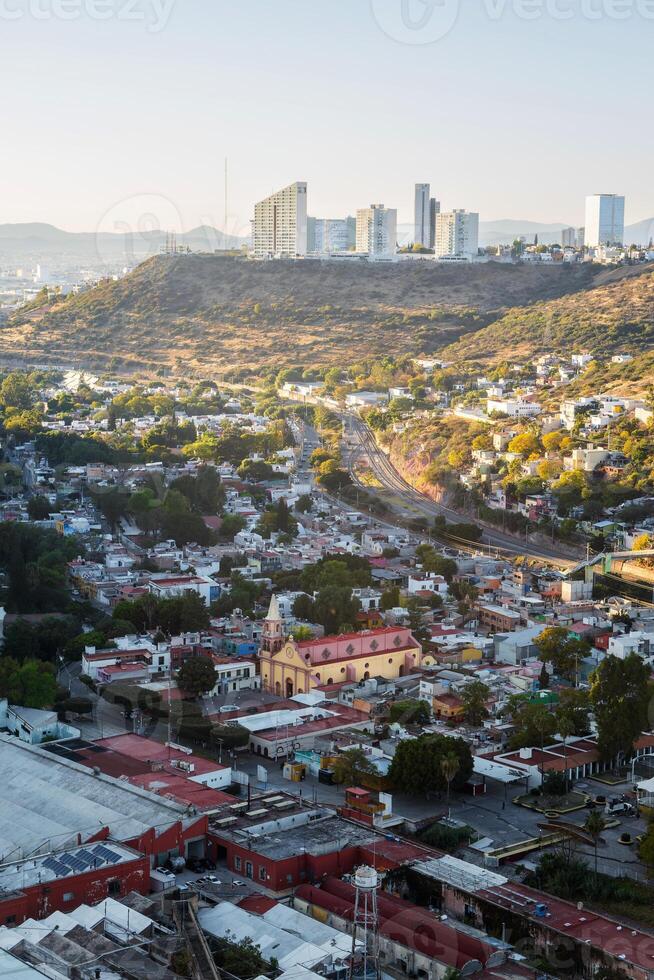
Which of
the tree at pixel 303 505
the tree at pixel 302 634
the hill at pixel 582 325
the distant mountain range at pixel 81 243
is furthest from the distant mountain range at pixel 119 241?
the tree at pixel 302 634

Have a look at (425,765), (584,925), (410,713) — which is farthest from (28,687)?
(584,925)

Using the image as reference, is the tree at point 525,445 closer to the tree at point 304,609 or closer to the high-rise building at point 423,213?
the tree at point 304,609

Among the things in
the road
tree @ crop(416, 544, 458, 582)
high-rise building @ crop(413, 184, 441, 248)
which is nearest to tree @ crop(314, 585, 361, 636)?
tree @ crop(416, 544, 458, 582)

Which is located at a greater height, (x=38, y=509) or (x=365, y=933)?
(x=38, y=509)

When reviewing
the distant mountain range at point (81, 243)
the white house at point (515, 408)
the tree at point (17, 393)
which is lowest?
the tree at point (17, 393)

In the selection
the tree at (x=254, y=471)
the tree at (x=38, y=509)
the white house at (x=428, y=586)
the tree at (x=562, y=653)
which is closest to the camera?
the tree at (x=562, y=653)

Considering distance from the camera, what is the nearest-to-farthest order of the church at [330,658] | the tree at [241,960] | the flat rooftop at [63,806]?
the tree at [241,960] → the flat rooftop at [63,806] → the church at [330,658]

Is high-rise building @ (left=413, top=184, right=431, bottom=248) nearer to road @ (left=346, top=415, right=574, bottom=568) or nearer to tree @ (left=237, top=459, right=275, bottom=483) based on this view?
road @ (left=346, top=415, right=574, bottom=568)

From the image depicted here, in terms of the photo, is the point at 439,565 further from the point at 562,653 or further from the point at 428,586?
the point at 562,653

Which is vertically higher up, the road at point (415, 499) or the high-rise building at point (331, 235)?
the high-rise building at point (331, 235)
